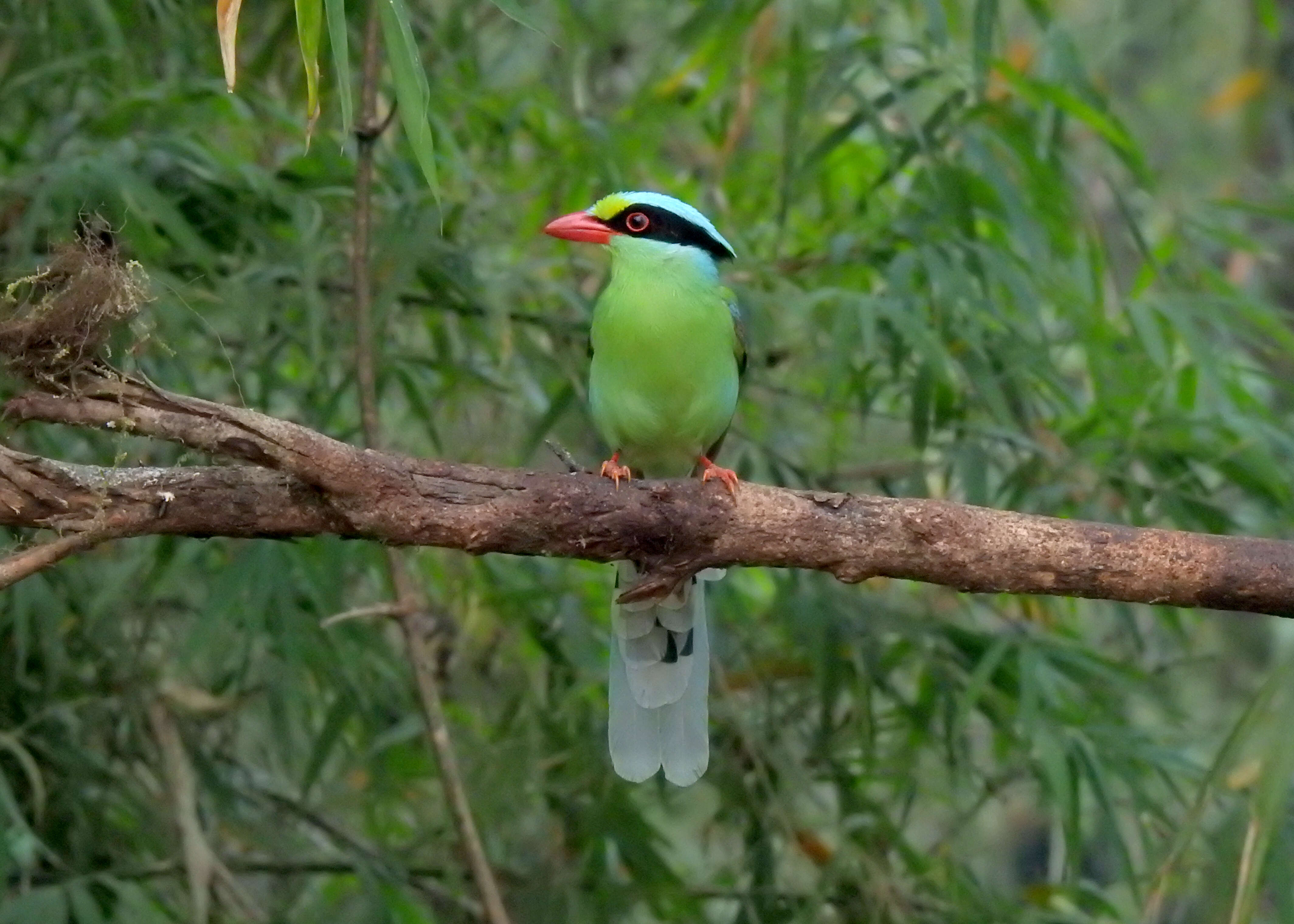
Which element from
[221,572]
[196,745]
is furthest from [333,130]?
[196,745]

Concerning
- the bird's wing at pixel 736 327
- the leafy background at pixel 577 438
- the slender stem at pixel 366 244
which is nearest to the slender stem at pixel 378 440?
the slender stem at pixel 366 244

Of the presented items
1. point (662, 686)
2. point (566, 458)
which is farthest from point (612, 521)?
point (662, 686)

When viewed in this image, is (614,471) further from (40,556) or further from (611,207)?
(40,556)

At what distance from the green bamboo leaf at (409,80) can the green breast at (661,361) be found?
56.8 inches

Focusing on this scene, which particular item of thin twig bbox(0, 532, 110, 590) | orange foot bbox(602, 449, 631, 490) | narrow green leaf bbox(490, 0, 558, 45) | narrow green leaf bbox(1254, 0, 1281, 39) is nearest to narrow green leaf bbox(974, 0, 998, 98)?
narrow green leaf bbox(1254, 0, 1281, 39)

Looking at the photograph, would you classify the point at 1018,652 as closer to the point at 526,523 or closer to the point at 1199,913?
the point at 1199,913

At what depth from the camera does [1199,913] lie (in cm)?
280

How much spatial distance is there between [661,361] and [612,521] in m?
1.09

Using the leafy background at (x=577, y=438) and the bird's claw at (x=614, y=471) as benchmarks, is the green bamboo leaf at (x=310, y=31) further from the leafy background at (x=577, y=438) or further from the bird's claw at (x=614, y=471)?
the bird's claw at (x=614, y=471)

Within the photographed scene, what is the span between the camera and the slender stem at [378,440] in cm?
347

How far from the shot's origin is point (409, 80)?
2.25 metres

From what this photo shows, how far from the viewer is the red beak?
3711 millimetres

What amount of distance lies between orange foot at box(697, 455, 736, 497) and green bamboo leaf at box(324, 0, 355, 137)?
2.94ft

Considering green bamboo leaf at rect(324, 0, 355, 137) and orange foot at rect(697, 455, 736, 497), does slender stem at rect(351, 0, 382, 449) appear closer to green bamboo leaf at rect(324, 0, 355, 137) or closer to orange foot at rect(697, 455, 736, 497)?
orange foot at rect(697, 455, 736, 497)
